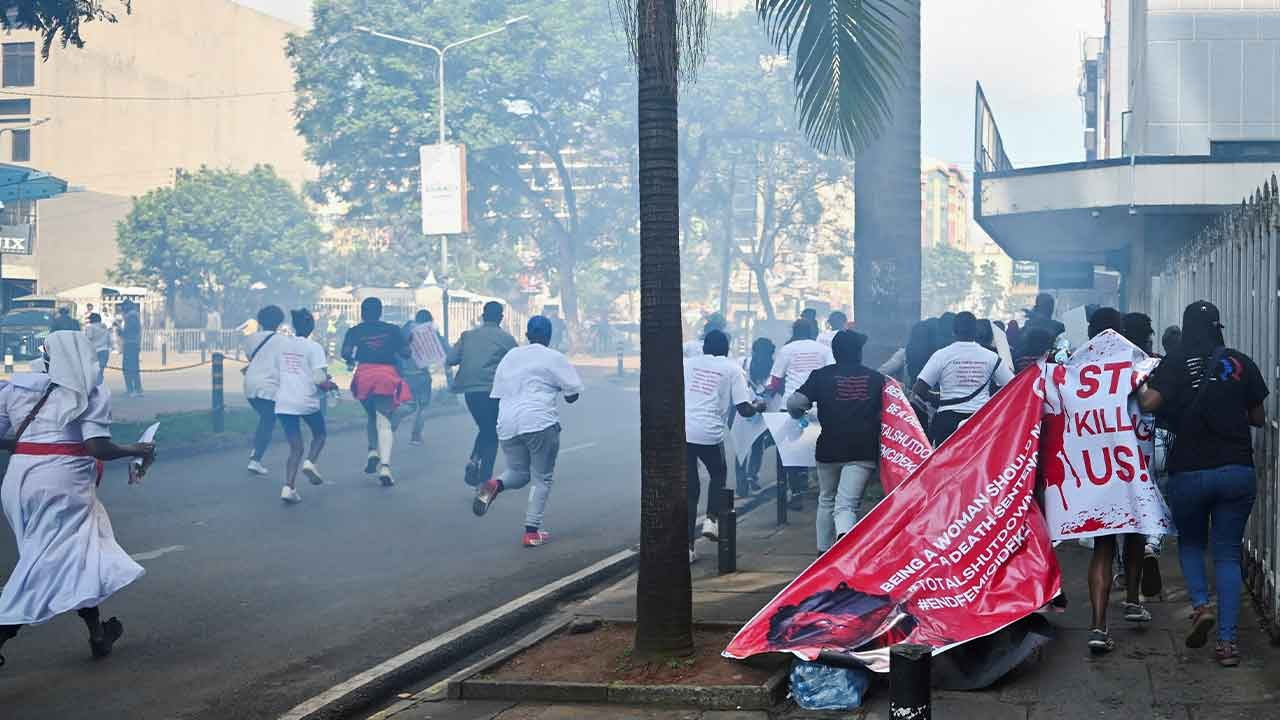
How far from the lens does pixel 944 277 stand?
378 ft

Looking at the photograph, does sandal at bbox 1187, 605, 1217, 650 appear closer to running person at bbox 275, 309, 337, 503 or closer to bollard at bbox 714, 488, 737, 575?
bollard at bbox 714, 488, 737, 575

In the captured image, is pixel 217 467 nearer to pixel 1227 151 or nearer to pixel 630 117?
pixel 1227 151

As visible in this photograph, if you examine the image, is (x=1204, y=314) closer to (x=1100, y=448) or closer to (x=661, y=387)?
(x=1100, y=448)

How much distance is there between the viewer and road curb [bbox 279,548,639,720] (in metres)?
6.77

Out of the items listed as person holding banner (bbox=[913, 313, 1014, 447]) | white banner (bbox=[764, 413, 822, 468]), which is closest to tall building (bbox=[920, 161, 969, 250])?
white banner (bbox=[764, 413, 822, 468])

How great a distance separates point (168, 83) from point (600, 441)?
55.9 m

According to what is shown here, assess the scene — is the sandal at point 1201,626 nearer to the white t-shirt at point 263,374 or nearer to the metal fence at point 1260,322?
the metal fence at point 1260,322

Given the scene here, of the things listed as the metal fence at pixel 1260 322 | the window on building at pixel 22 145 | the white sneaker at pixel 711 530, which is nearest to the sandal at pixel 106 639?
the white sneaker at pixel 711 530

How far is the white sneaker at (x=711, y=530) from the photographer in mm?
11281

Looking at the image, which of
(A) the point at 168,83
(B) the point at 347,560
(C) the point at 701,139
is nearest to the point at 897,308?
(B) the point at 347,560

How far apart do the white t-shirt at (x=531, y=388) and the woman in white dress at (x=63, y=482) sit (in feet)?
13.5

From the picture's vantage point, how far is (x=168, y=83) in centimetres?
7031

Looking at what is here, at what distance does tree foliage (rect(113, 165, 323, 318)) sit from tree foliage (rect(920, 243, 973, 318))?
2389 inches

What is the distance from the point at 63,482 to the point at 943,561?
15.7ft
